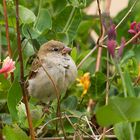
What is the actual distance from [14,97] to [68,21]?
65 centimetres

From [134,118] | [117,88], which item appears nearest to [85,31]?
[117,88]

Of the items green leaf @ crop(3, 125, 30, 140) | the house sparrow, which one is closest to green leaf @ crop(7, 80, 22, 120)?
green leaf @ crop(3, 125, 30, 140)

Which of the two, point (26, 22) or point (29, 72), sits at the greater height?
point (26, 22)

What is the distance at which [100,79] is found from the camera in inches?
109

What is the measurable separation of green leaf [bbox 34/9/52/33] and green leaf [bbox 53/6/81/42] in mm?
125

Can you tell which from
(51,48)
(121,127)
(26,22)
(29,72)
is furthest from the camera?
(51,48)

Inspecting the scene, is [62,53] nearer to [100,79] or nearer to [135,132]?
[100,79]

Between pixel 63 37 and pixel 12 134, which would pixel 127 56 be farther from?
pixel 12 134

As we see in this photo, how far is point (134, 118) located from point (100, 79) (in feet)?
3.27

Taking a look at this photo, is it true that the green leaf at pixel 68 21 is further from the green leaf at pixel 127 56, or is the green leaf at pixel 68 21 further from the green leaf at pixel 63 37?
the green leaf at pixel 127 56

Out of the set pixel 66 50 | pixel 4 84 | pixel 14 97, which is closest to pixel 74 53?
pixel 66 50

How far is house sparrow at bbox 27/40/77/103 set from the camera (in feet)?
9.29

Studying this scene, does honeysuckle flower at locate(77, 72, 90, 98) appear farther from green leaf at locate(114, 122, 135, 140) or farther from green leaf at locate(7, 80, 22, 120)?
green leaf at locate(114, 122, 135, 140)

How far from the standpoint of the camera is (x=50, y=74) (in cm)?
290
